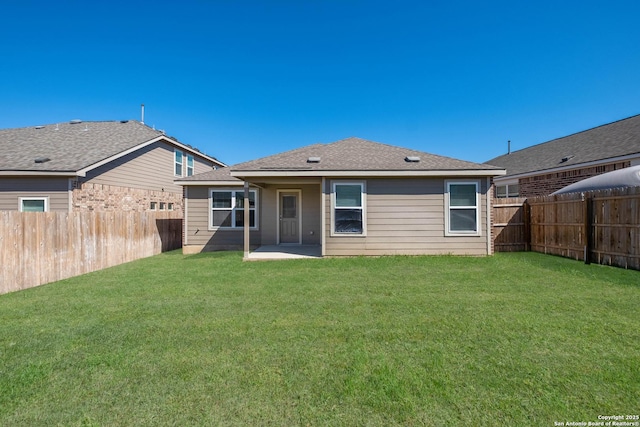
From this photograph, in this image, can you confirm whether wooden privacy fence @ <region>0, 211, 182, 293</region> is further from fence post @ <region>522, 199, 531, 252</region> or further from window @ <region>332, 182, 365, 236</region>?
fence post @ <region>522, 199, 531, 252</region>

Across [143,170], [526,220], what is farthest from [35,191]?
[526,220]

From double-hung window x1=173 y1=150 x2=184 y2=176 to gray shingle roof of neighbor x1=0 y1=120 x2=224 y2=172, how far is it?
70 centimetres

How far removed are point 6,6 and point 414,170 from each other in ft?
49.6

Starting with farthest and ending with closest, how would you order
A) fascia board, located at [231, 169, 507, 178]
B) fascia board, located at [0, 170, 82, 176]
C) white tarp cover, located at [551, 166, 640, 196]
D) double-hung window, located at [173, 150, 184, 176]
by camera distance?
double-hung window, located at [173, 150, 184, 176]
fascia board, located at [0, 170, 82, 176]
fascia board, located at [231, 169, 507, 178]
white tarp cover, located at [551, 166, 640, 196]

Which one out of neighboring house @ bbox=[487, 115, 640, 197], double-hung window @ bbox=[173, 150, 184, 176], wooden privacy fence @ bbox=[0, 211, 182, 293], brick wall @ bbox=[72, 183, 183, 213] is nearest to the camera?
wooden privacy fence @ bbox=[0, 211, 182, 293]

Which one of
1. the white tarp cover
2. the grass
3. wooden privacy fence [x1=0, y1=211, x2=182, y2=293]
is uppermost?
the white tarp cover

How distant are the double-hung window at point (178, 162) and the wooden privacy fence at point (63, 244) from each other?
5.48m

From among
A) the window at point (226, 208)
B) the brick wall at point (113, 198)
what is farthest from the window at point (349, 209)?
the brick wall at point (113, 198)

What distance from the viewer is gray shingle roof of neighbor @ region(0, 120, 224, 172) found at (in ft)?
34.2

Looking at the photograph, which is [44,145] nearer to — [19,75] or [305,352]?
[19,75]

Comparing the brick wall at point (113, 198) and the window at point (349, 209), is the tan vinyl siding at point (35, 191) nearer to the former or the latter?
the brick wall at point (113, 198)

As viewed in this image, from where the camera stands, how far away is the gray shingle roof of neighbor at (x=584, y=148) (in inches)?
475

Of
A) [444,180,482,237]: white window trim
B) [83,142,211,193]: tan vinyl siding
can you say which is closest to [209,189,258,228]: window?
[83,142,211,193]: tan vinyl siding

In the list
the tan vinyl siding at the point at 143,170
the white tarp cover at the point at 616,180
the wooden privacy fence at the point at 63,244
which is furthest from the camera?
the tan vinyl siding at the point at 143,170
